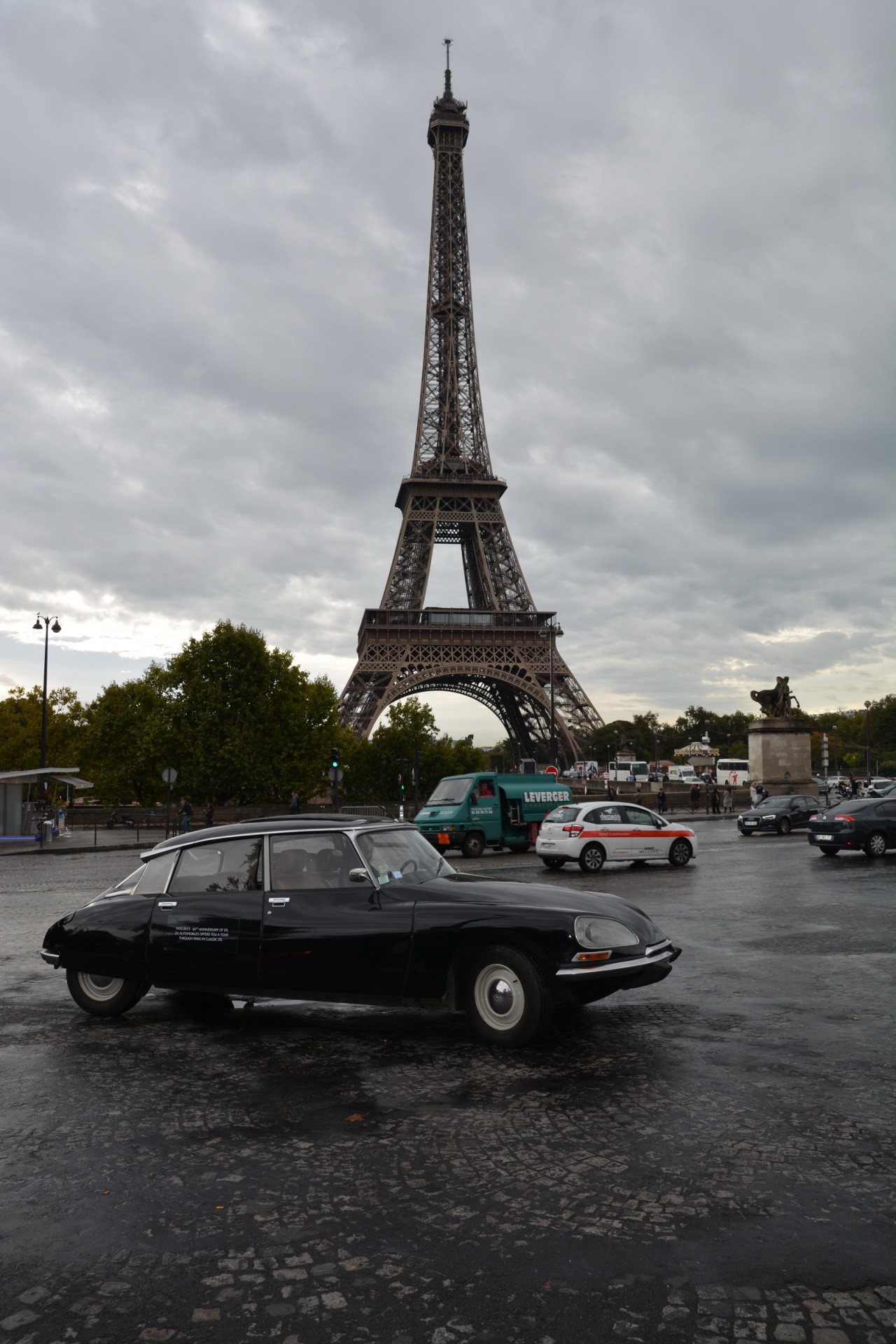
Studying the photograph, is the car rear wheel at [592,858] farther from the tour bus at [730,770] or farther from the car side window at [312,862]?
the tour bus at [730,770]

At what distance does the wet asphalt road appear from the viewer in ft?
10.4

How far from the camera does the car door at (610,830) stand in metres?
20.7

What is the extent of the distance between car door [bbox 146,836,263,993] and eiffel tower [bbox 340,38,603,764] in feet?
168

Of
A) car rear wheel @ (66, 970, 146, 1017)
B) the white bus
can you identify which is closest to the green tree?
the white bus

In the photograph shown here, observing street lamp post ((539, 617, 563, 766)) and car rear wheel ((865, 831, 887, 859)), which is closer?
car rear wheel ((865, 831, 887, 859))

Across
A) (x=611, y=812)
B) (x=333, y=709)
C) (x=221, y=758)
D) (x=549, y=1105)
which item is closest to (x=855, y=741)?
(x=333, y=709)

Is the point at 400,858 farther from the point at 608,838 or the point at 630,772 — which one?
the point at 630,772

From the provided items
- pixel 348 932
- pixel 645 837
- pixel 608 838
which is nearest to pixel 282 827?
pixel 348 932

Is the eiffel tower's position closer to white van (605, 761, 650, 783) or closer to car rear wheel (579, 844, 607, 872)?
white van (605, 761, 650, 783)

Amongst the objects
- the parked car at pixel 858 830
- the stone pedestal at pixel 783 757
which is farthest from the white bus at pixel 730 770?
the parked car at pixel 858 830

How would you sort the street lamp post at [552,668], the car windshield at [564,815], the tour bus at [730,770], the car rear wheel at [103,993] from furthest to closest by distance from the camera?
the tour bus at [730,770] < the street lamp post at [552,668] < the car windshield at [564,815] < the car rear wheel at [103,993]

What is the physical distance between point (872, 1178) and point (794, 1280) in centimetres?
101

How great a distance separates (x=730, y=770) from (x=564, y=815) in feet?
190

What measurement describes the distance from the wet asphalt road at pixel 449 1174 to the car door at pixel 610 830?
12728 mm
